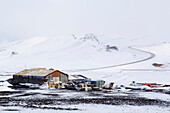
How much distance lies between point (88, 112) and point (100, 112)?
3.24 feet

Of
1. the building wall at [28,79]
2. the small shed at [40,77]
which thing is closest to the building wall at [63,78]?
the small shed at [40,77]

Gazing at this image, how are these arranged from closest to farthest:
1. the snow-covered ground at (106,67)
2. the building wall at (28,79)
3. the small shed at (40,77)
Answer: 1. the snow-covered ground at (106,67)
2. the small shed at (40,77)
3. the building wall at (28,79)

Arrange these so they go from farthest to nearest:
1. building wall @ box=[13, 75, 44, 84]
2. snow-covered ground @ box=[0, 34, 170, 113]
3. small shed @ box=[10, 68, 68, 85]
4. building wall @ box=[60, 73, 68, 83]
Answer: building wall @ box=[60, 73, 68, 83] → building wall @ box=[13, 75, 44, 84] → small shed @ box=[10, 68, 68, 85] → snow-covered ground @ box=[0, 34, 170, 113]

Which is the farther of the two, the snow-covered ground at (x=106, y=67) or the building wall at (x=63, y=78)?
the building wall at (x=63, y=78)

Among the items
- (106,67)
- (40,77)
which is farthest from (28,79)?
(106,67)

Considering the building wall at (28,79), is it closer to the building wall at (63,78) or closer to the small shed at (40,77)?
the small shed at (40,77)

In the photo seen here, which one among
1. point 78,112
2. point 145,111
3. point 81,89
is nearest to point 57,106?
point 78,112

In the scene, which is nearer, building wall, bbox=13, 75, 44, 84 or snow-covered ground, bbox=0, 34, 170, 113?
snow-covered ground, bbox=0, 34, 170, 113

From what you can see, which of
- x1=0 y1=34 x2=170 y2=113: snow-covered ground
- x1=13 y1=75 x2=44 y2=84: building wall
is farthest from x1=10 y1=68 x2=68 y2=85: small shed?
x1=0 y1=34 x2=170 y2=113: snow-covered ground

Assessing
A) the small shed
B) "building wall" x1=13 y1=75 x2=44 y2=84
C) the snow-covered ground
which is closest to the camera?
the snow-covered ground

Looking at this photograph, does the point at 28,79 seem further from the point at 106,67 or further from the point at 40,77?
the point at 106,67

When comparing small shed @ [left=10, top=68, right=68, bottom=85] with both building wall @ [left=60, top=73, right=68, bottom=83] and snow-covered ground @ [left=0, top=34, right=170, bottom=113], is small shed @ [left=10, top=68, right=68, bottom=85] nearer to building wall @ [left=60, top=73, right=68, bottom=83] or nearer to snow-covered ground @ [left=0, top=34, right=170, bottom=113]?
building wall @ [left=60, top=73, right=68, bottom=83]

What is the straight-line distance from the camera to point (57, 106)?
20.4 m

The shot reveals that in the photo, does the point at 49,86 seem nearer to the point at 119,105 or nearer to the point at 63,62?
the point at 119,105
